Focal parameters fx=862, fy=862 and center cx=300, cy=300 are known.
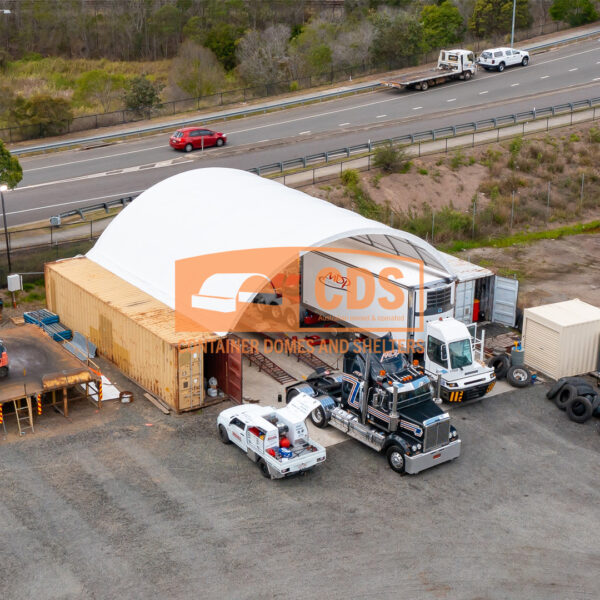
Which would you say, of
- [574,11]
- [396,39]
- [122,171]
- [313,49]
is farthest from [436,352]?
[574,11]

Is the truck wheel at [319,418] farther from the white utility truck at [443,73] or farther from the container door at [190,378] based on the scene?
the white utility truck at [443,73]

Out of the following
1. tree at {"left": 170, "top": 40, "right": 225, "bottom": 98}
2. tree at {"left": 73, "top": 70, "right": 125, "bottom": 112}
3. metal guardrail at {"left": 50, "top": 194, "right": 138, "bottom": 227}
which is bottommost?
metal guardrail at {"left": 50, "top": 194, "right": 138, "bottom": 227}

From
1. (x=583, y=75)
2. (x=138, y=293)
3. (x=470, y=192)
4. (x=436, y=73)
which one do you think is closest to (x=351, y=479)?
(x=138, y=293)

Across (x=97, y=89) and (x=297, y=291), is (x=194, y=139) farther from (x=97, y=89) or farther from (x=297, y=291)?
(x=97, y=89)

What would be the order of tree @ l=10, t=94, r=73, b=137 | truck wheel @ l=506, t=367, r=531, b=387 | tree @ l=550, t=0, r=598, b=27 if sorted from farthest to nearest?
tree @ l=550, t=0, r=598, b=27 → tree @ l=10, t=94, r=73, b=137 → truck wheel @ l=506, t=367, r=531, b=387

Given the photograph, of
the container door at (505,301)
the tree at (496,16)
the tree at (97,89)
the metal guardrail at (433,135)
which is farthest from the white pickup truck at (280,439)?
the tree at (496,16)

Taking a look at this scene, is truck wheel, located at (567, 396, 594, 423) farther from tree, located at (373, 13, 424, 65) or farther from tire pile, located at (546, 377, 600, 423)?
tree, located at (373, 13, 424, 65)

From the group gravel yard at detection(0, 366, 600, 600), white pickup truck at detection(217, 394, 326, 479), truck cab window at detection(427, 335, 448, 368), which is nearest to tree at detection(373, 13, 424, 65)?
truck cab window at detection(427, 335, 448, 368)
